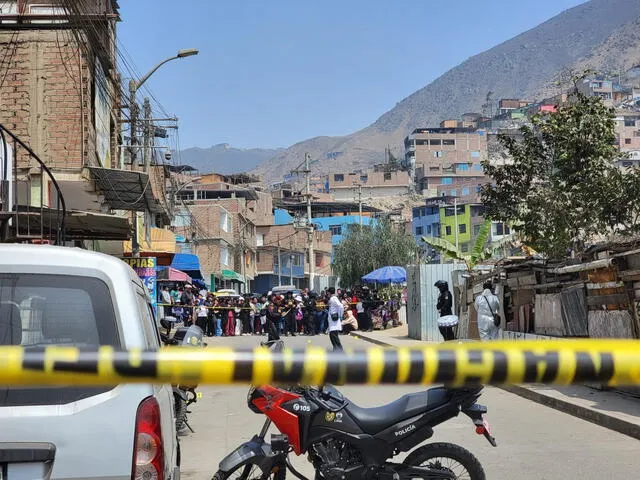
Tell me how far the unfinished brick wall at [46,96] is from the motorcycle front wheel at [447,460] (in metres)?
14.7

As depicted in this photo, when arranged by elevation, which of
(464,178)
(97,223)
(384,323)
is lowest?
(384,323)

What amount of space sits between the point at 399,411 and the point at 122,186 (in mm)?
13641

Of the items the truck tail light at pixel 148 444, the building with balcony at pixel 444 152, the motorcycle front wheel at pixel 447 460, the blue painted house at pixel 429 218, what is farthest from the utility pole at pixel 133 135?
the building with balcony at pixel 444 152

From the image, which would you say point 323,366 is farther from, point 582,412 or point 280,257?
point 280,257

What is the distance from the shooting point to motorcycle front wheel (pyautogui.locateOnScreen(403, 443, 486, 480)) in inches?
212

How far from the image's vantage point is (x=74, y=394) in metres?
3.18

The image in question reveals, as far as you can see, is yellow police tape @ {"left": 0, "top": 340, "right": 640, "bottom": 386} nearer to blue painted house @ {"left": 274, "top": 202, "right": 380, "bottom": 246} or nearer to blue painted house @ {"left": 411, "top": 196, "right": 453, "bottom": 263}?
blue painted house @ {"left": 274, "top": 202, "right": 380, "bottom": 246}

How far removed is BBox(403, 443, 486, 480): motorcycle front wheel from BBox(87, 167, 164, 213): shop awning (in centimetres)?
1162

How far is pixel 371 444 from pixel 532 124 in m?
14.4

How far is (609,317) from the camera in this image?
11.2 metres

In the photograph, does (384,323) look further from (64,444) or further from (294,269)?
→ (294,269)

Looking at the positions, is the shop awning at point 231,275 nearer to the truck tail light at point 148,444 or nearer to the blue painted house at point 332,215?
the blue painted house at point 332,215

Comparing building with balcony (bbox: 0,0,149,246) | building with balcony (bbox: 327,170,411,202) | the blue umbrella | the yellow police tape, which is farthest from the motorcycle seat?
building with balcony (bbox: 327,170,411,202)

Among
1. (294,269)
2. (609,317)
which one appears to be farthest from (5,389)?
(294,269)
